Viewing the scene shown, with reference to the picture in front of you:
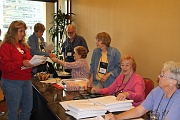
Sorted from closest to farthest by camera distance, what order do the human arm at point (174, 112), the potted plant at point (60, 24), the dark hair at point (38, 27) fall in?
1. the human arm at point (174, 112)
2. the dark hair at point (38, 27)
3. the potted plant at point (60, 24)

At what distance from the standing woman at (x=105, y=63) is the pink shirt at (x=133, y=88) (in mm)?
644

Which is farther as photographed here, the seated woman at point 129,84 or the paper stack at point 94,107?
the seated woman at point 129,84

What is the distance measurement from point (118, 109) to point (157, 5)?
177 cm

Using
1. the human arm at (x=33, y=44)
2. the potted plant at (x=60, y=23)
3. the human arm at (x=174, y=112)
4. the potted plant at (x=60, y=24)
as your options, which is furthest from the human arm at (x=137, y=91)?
the potted plant at (x=60, y=23)

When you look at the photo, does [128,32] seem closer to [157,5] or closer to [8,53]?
[157,5]

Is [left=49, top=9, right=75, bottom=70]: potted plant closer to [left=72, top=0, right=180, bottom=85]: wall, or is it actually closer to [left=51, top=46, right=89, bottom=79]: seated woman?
[left=72, top=0, right=180, bottom=85]: wall

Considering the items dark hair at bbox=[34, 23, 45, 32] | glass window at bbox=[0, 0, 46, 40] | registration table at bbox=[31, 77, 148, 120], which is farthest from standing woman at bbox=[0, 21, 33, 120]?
glass window at bbox=[0, 0, 46, 40]

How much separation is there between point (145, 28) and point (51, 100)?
6.03 feet

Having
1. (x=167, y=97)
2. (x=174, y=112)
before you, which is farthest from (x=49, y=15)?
(x=174, y=112)

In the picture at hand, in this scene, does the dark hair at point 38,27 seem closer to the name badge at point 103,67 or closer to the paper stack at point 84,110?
the name badge at point 103,67

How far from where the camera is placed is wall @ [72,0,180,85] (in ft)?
8.96

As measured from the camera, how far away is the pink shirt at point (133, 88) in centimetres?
215

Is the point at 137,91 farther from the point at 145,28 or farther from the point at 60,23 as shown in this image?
the point at 60,23

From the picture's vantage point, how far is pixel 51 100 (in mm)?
2080
